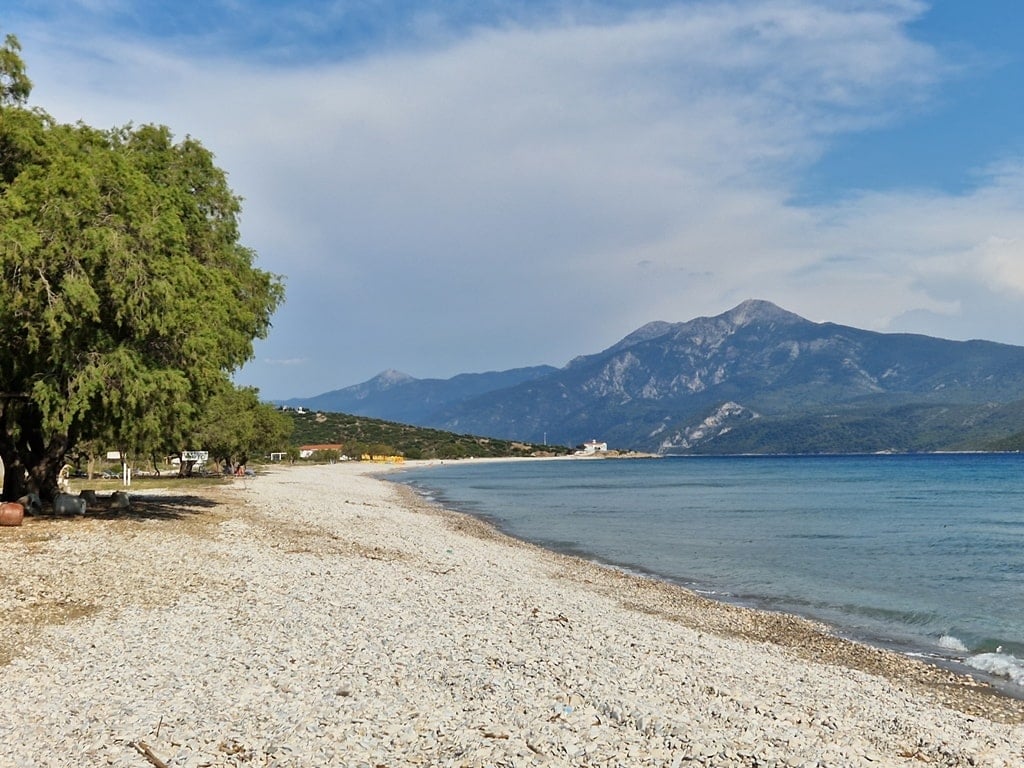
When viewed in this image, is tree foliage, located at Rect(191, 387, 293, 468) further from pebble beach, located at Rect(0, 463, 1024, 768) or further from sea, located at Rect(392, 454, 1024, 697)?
pebble beach, located at Rect(0, 463, 1024, 768)

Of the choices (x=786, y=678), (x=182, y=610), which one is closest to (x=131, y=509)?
(x=182, y=610)

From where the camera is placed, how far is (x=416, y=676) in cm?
1106

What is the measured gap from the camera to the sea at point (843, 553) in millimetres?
19234

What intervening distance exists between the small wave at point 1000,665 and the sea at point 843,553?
0.12 feet

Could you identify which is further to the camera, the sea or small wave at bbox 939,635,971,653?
the sea

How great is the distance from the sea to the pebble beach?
278cm

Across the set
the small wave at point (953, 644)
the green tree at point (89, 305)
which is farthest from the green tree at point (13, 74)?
the small wave at point (953, 644)

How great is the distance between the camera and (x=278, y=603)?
15.2 meters

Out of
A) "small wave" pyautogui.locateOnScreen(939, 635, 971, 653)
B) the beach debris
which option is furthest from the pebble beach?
the beach debris

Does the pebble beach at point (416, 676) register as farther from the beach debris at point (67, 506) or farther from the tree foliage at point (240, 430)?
the tree foliage at point (240, 430)

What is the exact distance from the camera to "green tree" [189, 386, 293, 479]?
199ft

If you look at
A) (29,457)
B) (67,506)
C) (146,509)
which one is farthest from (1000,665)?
(29,457)

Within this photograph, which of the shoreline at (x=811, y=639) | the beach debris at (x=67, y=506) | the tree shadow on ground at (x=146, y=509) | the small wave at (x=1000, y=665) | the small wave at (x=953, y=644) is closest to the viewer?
the shoreline at (x=811, y=639)

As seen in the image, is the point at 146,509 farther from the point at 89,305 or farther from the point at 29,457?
the point at 89,305
